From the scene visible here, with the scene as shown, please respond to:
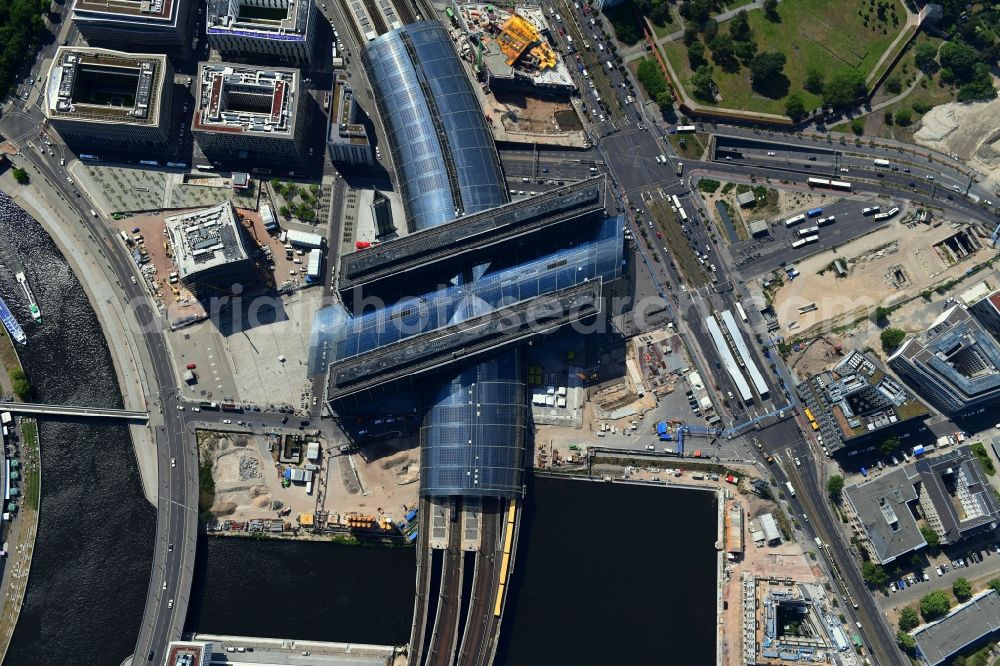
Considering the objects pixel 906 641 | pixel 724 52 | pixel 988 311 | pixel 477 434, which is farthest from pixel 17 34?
pixel 906 641

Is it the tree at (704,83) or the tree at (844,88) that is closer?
the tree at (844,88)

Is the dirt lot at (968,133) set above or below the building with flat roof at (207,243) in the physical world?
above

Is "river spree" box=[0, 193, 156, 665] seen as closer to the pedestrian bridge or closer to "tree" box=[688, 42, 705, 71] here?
the pedestrian bridge

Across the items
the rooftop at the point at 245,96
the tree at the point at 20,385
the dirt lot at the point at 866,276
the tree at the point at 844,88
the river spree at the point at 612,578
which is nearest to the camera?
the river spree at the point at 612,578

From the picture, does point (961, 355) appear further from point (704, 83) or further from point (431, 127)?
point (431, 127)

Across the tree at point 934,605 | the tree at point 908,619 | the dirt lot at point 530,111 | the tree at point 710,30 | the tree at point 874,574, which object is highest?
the tree at point 710,30

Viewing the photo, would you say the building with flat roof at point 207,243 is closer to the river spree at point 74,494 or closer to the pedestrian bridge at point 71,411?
the river spree at point 74,494

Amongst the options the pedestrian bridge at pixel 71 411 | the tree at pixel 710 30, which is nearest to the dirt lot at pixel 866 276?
the tree at pixel 710 30
